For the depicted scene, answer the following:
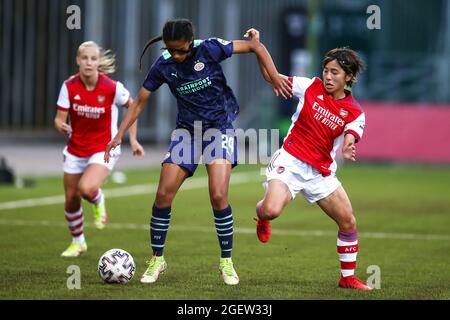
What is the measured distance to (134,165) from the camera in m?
26.0

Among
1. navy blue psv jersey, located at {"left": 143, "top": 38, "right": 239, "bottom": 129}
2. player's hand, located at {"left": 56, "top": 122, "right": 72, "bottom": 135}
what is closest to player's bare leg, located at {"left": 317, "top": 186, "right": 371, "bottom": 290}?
navy blue psv jersey, located at {"left": 143, "top": 38, "right": 239, "bottom": 129}

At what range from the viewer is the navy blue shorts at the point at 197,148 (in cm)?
911

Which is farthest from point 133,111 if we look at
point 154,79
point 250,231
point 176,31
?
point 250,231

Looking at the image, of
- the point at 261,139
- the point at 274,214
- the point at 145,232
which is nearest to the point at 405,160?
the point at 261,139

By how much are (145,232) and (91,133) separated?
7.08ft

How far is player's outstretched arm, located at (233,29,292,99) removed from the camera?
29.3ft

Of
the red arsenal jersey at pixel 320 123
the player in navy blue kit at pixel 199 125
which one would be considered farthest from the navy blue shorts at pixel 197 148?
the red arsenal jersey at pixel 320 123

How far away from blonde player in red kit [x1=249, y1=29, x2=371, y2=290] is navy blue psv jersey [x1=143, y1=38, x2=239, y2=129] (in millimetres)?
394

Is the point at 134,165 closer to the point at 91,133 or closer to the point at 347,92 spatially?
the point at 91,133

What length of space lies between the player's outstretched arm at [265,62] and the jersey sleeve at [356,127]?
61cm

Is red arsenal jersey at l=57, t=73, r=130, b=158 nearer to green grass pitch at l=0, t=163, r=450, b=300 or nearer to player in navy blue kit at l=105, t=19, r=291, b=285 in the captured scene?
green grass pitch at l=0, t=163, r=450, b=300

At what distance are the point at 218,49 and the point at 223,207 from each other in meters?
1.40

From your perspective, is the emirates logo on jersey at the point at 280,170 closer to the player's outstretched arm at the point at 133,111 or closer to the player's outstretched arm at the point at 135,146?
the player's outstretched arm at the point at 133,111

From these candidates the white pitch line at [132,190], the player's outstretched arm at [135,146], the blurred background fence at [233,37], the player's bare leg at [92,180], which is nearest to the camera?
the player's outstretched arm at [135,146]
